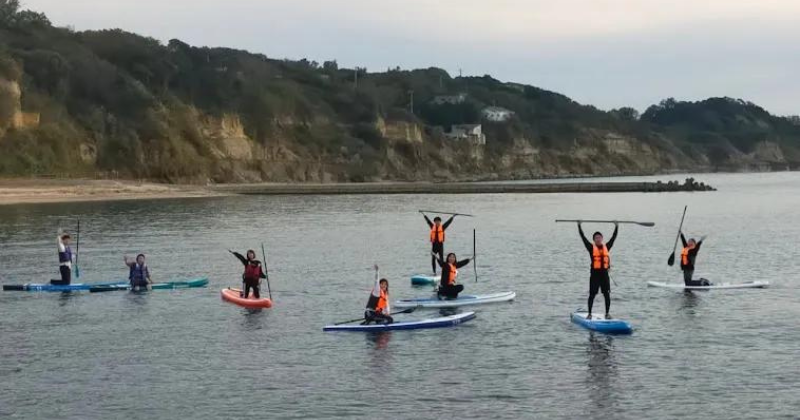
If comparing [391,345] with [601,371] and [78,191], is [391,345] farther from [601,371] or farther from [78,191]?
[78,191]

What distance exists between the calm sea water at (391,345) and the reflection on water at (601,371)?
0.19 ft

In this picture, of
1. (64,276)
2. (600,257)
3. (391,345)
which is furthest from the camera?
(64,276)

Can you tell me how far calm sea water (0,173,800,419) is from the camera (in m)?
16.6

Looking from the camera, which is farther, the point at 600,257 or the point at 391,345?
the point at 600,257

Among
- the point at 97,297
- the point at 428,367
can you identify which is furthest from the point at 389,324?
the point at 97,297

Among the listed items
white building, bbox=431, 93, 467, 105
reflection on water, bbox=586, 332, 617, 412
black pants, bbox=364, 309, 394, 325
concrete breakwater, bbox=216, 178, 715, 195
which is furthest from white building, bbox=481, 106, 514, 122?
reflection on water, bbox=586, 332, 617, 412

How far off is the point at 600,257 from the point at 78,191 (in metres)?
71.3

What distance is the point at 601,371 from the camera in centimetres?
1861

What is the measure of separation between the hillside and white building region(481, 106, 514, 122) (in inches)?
19.4

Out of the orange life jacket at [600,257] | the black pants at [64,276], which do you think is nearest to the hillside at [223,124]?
the black pants at [64,276]

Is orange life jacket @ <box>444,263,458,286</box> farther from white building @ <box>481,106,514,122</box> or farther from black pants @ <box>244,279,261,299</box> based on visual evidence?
white building @ <box>481,106,514,122</box>

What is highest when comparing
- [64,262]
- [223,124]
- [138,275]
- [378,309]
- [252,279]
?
[223,124]

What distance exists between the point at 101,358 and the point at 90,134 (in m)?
91.8

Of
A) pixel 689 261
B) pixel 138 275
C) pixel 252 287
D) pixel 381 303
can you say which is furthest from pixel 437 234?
pixel 138 275
